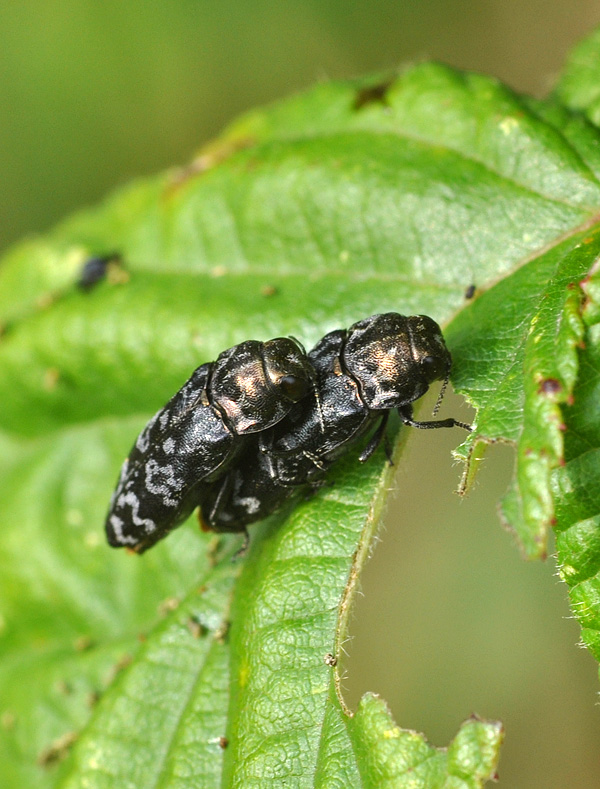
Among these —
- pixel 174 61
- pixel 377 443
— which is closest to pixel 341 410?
pixel 377 443

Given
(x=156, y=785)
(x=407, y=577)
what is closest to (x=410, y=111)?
(x=156, y=785)

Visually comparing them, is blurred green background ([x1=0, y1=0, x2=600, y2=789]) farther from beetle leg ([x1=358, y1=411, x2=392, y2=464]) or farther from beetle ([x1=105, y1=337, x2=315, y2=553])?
beetle ([x1=105, y1=337, x2=315, y2=553])

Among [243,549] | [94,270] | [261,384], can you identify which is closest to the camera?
[261,384]

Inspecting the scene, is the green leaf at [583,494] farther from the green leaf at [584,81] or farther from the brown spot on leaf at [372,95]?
the brown spot on leaf at [372,95]

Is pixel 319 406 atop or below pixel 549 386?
atop

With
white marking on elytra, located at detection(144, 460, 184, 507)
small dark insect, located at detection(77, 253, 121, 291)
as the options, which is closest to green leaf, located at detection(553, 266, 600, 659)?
white marking on elytra, located at detection(144, 460, 184, 507)

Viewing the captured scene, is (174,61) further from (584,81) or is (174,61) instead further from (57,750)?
(57,750)

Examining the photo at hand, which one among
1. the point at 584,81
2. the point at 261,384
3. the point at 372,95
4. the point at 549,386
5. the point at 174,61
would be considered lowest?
the point at 549,386
